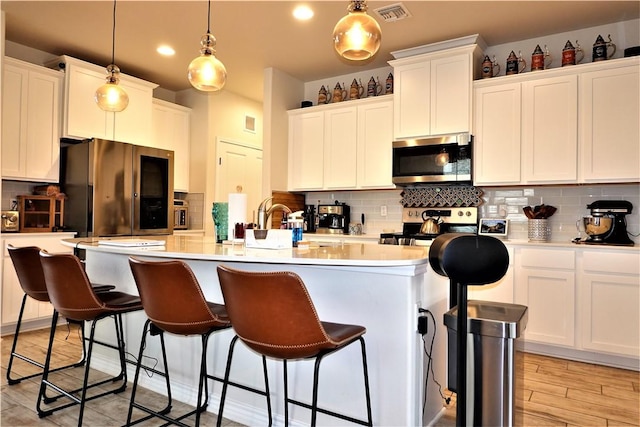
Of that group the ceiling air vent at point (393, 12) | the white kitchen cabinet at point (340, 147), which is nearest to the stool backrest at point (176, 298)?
the ceiling air vent at point (393, 12)

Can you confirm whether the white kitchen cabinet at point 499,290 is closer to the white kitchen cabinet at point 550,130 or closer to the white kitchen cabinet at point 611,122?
the white kitchen cabinet at point 550,130

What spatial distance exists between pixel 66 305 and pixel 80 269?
0.82 feet

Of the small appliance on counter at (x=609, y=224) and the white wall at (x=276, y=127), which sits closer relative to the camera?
the small appliance on counter at (x=609, y=224)

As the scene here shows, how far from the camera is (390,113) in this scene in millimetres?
4391

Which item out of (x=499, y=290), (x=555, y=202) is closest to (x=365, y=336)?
(x=499, y=290)

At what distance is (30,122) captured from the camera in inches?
156

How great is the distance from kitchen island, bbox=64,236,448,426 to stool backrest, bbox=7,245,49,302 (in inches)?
16.0

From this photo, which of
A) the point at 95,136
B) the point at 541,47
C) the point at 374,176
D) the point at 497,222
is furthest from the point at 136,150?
the point at 541,47

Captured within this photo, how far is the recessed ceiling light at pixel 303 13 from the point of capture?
3.39m

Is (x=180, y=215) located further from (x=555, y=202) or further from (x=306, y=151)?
(x=555, y=202)

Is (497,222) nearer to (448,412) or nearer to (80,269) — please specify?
(448,412)

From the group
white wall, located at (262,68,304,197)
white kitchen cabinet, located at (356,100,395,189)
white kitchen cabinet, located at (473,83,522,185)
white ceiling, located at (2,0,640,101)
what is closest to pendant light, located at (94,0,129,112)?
white ceiling, located at (2,0,640,101)

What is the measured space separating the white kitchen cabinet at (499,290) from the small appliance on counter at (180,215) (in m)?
3.64

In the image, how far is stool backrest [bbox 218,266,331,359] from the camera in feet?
4.73
